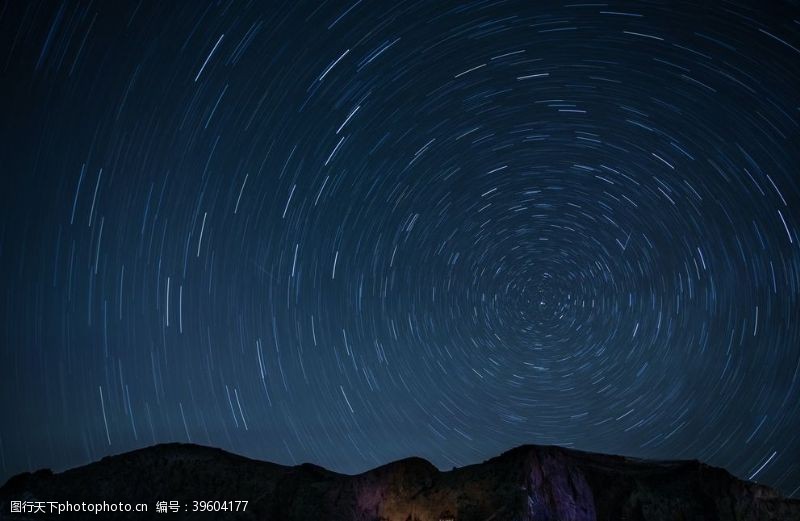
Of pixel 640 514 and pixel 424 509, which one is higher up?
pixel 424 509

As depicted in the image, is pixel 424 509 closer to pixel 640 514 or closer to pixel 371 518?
pixel 371 518

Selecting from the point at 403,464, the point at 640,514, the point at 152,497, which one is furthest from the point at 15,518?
the point at 640,514

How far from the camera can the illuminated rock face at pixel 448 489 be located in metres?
29.1

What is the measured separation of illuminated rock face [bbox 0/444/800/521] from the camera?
29094 mm

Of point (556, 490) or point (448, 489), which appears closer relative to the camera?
point (556, 490)

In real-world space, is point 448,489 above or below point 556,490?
above

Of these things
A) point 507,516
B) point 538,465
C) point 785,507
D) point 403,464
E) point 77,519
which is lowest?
point 785,507

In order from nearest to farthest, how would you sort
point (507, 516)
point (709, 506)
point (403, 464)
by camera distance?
point (507, 516), point (709, 506), point (403, 464)

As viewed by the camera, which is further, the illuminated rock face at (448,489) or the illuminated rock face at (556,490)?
the illuminated rock face at (448,489)

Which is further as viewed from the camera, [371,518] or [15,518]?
[371,518]

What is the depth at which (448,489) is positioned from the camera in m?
30.6

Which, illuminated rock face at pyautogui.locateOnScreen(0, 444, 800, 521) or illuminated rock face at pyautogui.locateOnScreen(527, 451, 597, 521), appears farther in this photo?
illuminated rock face at pyautogui.locateOnScreen(0, 444, 800, 521)

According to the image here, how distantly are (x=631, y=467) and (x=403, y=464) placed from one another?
14.1 metres

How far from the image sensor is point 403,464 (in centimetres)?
3194
